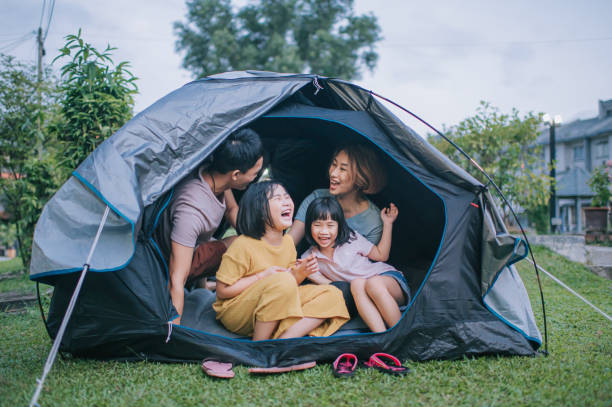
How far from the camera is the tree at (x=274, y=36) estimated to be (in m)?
16.0

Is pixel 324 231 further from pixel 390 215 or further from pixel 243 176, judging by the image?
pixel 243 176

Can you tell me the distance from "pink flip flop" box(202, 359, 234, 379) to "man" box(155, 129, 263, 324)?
28cm

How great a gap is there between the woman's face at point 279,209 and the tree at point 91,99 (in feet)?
6.08

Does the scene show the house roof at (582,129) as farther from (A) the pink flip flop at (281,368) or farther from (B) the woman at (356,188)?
(A) the pink flip flop at (281,368)

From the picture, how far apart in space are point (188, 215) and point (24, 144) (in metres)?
4.95

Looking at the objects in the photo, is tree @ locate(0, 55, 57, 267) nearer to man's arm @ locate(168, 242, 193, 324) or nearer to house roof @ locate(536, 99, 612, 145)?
man's arm @ locate(168, 242, 193, 324)

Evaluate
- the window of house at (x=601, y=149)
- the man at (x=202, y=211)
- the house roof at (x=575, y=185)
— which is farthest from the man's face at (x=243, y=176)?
the window of house at (x=601, y=149)

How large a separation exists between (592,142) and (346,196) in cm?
2433

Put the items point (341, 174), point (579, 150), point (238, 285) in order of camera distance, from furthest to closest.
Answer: point (579, 150), point (341, 174), point (238, 285)

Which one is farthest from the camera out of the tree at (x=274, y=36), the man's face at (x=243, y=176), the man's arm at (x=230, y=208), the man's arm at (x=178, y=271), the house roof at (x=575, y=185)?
the house roof at (x=575, y=185)

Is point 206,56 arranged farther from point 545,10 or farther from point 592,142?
point 592,142

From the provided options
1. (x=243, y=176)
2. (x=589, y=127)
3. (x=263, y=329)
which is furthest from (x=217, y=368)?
(x=589, y=127)

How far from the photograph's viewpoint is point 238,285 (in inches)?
92.6

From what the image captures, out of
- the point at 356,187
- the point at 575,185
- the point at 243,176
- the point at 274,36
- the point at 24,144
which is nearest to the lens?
the point at 243,176
